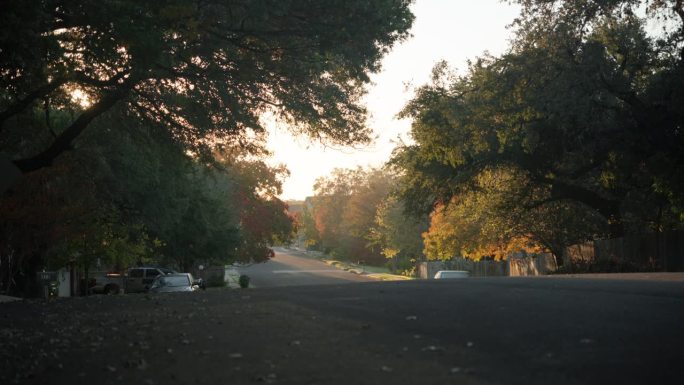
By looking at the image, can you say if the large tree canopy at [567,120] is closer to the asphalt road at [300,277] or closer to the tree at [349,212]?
the asphalt road at [300,277]

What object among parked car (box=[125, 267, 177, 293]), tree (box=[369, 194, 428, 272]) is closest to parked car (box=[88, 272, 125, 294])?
parked car (box=[125, 267, 177, 293])

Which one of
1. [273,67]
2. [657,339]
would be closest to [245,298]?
[273,67]

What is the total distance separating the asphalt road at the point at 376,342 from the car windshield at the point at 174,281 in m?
18.8

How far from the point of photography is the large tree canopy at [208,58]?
1531 cm

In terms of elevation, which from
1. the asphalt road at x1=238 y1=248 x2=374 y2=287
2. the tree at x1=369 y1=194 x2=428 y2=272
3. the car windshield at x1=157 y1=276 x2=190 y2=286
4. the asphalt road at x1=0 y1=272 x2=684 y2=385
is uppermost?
the tree at x1=369 y1=194 x2=428 y2=272

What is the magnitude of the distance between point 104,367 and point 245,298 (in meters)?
9.58

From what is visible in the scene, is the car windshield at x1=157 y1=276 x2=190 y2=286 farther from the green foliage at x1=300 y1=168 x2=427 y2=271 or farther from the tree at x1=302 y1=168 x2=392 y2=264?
the tree at x1=302 y1=168 x2=392 y2=264

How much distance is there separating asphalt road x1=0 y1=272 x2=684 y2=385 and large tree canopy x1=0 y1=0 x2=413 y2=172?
205 inches

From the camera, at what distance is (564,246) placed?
53.1 metres

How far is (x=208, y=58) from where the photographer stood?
18.8 metres

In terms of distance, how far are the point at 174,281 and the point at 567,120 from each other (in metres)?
17.4

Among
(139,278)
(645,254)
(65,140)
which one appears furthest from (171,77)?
(139,278)

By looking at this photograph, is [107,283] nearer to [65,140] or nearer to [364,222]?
[65,140]

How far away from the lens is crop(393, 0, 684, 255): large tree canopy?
1157 inches
